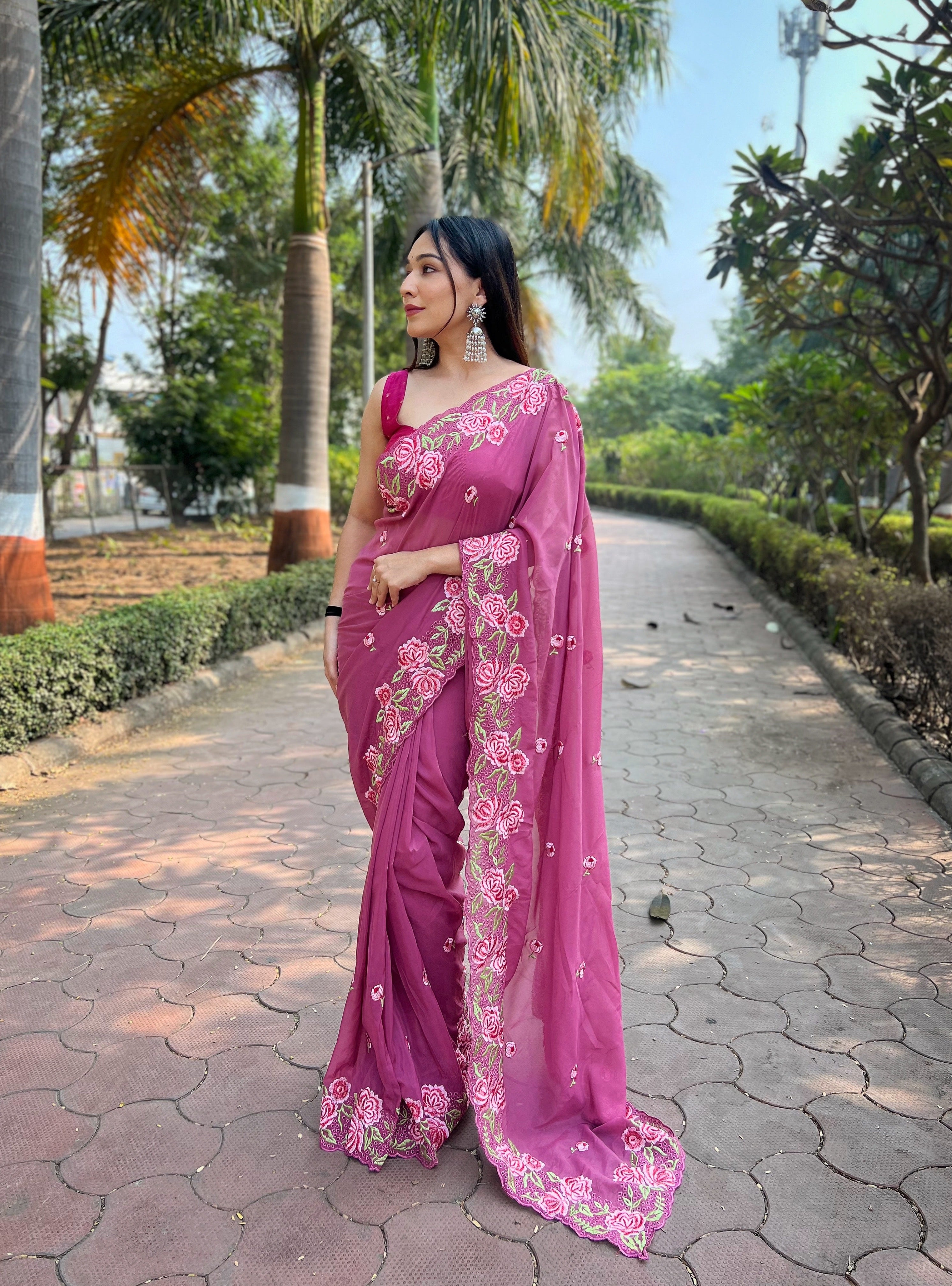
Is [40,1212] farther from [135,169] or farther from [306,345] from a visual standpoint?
[135,169]

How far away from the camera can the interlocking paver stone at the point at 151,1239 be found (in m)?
1.63

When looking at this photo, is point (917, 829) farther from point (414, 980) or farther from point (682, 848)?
point (414, 980)

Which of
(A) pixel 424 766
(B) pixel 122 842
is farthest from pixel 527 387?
(B) pixel 122 842

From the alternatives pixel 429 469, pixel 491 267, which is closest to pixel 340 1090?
pixel 429 469

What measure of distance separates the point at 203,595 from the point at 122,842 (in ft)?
9.91

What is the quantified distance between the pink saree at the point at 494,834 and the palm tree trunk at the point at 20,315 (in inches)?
148

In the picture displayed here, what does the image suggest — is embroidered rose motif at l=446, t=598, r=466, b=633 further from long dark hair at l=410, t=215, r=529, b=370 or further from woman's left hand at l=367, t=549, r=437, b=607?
long dark hair at l=410, t=215, r=529, b=370

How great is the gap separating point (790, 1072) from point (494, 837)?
955mm

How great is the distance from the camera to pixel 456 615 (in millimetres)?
1957

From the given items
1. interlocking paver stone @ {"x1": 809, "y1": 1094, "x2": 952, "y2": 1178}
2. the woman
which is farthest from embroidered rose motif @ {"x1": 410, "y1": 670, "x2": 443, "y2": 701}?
interlocking paver stone @ {"x1": 809, "y1": 1094, "x2": 952, "y2": 1178}

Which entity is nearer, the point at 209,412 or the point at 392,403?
the point at 392,403

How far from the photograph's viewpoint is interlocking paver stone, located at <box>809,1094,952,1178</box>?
6.24 ft

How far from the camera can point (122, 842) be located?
3.60m

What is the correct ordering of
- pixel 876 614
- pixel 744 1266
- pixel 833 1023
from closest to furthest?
pixel 744 1266 → pixel 833 1023 → pixel 876 614
